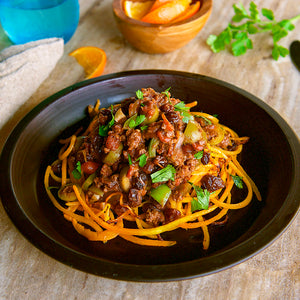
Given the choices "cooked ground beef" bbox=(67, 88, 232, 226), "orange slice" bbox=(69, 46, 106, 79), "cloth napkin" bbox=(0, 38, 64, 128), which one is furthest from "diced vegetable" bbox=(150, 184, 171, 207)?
"orange slice" bbox=(69, 46, 106, 79)

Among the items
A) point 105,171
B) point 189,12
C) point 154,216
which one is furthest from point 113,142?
point 189,12

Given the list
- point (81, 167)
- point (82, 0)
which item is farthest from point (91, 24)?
point (81, 167)

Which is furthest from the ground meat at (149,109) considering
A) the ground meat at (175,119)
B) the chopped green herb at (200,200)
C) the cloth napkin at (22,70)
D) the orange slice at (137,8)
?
the orange slice at (137,8)

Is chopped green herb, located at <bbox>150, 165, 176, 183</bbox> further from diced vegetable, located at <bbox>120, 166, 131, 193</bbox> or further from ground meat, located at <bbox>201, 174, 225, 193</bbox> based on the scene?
ground meat, located at <bbox>201, 174, 225, 193</bbox>

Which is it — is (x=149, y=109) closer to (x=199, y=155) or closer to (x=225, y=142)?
(x=199, y=155)

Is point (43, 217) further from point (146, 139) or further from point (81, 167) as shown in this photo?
point (146, 139)

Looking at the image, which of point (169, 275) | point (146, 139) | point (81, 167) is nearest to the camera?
point (169, 275)

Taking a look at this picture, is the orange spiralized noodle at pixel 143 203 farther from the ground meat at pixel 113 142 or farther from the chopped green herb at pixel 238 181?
the ground meat at pixel 113 142
